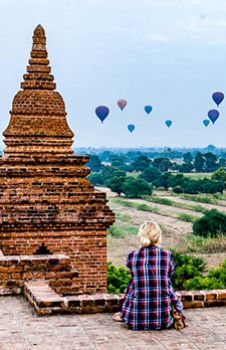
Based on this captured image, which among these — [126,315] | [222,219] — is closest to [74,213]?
[126,315]

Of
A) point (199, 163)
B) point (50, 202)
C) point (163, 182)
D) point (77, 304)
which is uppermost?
point (199, 163)

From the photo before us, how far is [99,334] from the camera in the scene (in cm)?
677

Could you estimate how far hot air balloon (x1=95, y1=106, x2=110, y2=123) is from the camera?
68375 millimetres

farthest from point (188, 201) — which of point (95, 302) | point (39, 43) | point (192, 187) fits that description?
point (95, 302)

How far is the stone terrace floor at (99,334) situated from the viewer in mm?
6379

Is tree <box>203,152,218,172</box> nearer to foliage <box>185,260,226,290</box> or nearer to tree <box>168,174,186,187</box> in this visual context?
tree <box>168,174,186,187</box>

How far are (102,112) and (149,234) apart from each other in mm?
63200

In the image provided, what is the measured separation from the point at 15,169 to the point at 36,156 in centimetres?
44

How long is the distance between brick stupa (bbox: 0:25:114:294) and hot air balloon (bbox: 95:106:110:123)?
181 feet

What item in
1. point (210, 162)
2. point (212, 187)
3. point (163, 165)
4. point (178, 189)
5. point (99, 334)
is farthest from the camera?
point (210, 162)

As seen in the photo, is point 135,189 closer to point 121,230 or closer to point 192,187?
point 192,187

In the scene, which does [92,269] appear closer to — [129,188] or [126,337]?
[126,337]

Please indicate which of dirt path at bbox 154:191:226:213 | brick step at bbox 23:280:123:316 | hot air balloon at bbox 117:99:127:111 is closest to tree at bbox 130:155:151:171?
dirt path at bbox 154:191:226:213

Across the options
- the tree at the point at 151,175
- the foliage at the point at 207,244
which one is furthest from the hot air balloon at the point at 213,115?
the foliage at the point at 207,244
